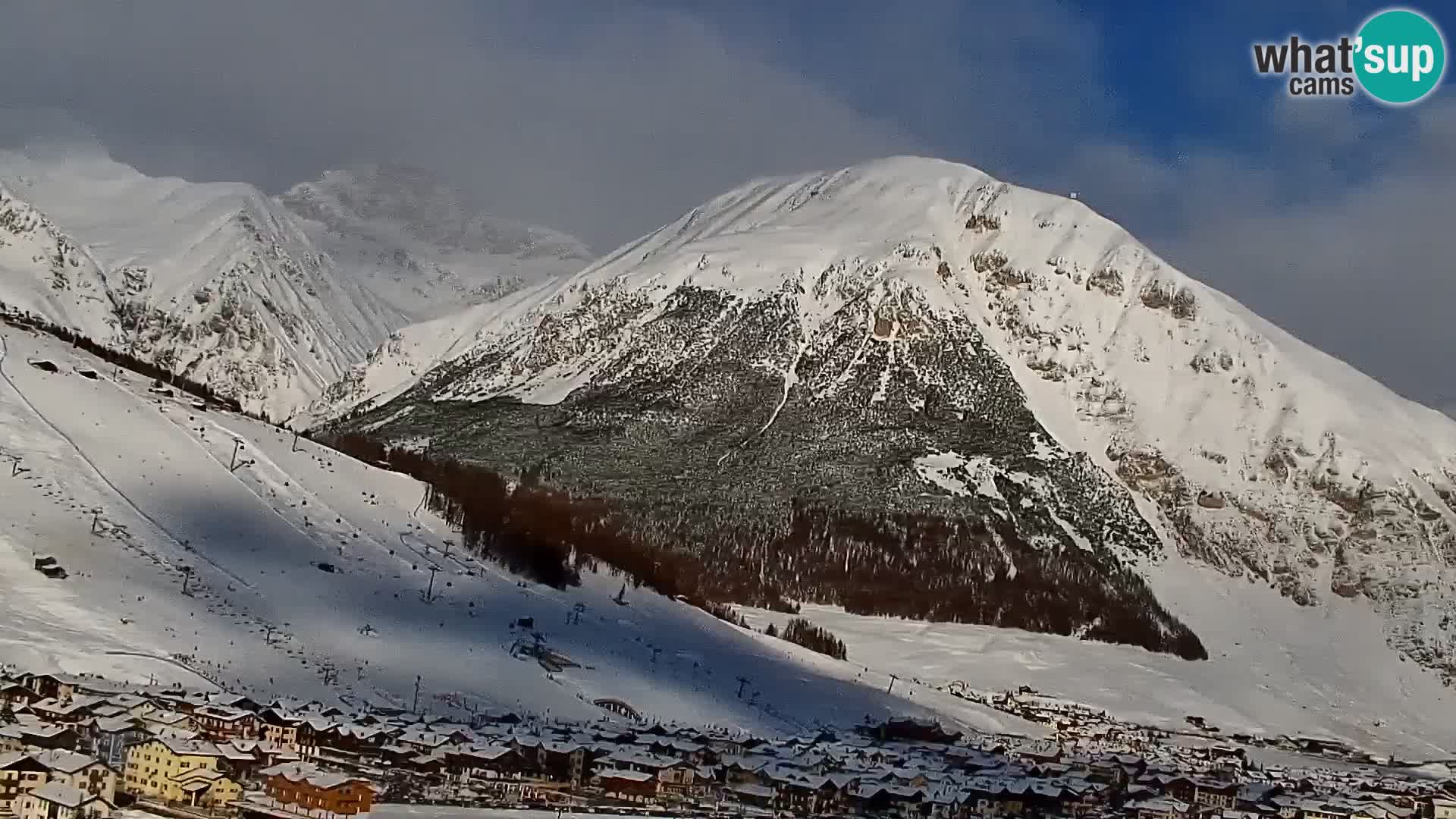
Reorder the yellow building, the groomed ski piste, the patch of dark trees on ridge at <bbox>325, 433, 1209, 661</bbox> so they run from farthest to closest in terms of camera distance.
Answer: the patch of dark trees on ridge at <bbox>325, 433, 1209, 661</bbox>
the groomed ski piste
the yellow building

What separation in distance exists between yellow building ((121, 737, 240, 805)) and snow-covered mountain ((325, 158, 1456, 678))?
357 feet

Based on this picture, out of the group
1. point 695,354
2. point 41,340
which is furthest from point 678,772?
point 695,354

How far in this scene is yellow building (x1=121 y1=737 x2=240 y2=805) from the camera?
Answer: 45.5 meters

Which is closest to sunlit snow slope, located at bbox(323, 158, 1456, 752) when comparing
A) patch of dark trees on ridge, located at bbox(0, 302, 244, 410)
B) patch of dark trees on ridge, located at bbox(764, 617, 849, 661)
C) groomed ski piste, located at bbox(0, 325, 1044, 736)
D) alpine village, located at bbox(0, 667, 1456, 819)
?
patch of dark trees on ridge, located at bbox(764, 617, 849, 661)

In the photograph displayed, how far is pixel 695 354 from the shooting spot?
19062 cm

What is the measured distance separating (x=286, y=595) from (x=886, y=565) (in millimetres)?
83923

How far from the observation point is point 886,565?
158375mm

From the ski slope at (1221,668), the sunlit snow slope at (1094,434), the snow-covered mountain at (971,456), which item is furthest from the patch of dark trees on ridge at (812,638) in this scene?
the sunlit snow slope at (1094,434)

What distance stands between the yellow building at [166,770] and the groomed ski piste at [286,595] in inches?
692

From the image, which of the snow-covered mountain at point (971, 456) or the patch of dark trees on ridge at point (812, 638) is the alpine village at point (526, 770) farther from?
the snow-covered mountain at point (971, 456)

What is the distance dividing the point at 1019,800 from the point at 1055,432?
12074cm

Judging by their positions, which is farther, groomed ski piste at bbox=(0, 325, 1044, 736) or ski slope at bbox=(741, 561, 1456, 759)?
ski slope at bbox=(741, 561, 1456, 759)

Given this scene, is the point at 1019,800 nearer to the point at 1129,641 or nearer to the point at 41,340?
the point at 41,340

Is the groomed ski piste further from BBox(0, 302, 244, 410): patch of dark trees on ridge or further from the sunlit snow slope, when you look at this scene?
the sunlit snow slope
